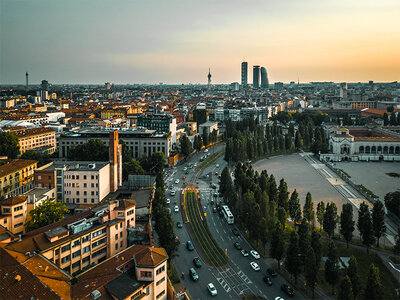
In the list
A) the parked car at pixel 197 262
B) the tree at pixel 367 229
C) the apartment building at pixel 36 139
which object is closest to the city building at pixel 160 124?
the apartment building at pixel 36 139

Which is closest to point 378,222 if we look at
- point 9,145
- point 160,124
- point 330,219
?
point 330,219

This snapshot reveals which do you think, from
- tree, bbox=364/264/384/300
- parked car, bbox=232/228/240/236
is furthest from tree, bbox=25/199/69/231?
tree, bbox=364/264/384/300

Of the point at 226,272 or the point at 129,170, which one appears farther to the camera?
the point at 129,170

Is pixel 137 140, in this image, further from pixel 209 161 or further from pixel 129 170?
pixel 129 170

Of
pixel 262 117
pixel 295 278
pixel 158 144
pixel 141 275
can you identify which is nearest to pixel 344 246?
pixel 295 278

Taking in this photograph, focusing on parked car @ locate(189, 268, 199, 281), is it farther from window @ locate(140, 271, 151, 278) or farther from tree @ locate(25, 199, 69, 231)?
tree @ locate(25, 199, 69, 231)
